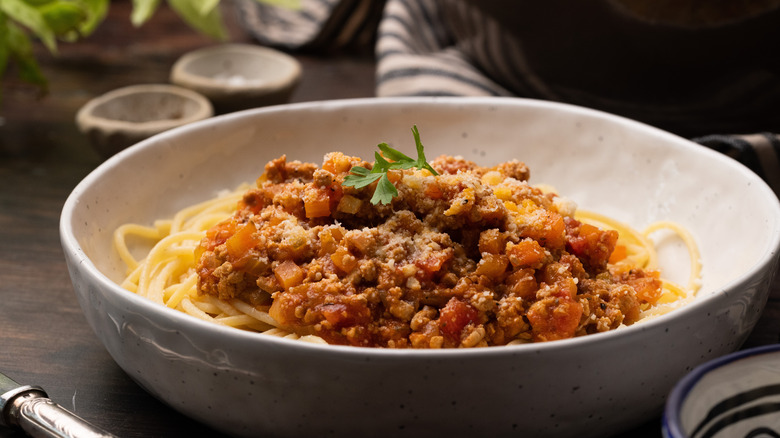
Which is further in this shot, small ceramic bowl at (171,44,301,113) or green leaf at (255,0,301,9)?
green leaf at (255,0,301,9)

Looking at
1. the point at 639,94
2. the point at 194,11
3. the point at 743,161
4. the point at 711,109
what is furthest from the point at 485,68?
the point at 194,11

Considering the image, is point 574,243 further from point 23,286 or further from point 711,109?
point 23,286

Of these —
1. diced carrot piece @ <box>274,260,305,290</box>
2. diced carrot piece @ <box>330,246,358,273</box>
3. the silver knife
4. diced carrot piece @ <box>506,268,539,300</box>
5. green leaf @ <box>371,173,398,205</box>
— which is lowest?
the silver knife

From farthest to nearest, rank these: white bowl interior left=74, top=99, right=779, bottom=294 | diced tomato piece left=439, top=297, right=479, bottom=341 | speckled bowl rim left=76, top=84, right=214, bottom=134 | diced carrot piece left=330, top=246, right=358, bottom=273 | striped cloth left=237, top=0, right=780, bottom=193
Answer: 1. speckled bowl rim left=76, top=84, right=214, bottom=134
2. striped cloth left=237, top=0, right=780, bottom=193
3. white bowl interior left=74, top=99, right=779, bottom=294
4. diced carrot piece left=330, top=246, right=358, bottom=273
5. diced tomato piece left=439, top=297, right=479, bottom=341

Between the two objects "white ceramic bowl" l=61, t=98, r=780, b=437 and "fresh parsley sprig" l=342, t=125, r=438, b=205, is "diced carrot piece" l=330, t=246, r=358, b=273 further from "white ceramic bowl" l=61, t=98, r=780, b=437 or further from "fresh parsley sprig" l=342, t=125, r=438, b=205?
"white ceramic bowl" l=61, t=98, r=780, b=437

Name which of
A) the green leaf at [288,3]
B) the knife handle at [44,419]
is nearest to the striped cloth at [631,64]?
the green leaf at [288,3]

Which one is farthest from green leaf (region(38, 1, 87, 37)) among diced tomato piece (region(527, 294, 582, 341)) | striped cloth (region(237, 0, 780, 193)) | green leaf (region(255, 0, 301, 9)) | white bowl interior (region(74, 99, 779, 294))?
→ diced tomato piece (region(527, 294, 582, 341))
